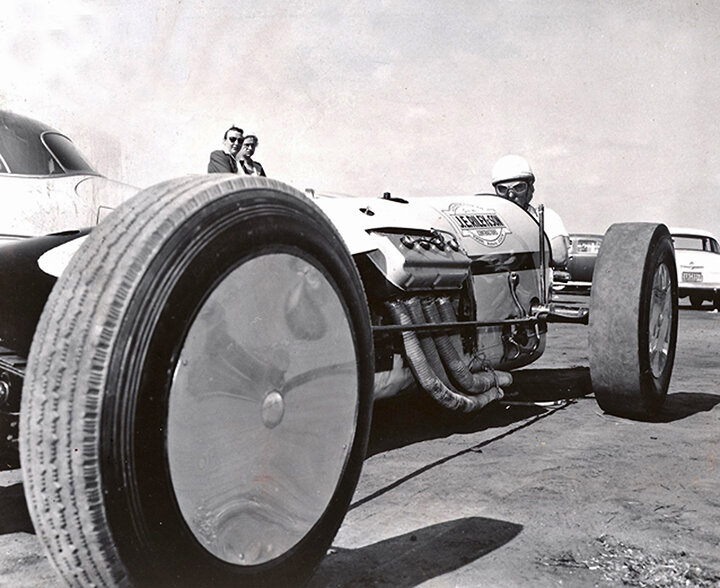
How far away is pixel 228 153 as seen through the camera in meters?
5.74

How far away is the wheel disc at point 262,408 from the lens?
1592 millimetres

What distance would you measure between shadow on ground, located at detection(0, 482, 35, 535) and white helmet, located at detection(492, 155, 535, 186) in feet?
11.2

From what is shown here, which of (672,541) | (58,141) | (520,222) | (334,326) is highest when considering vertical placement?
(58,141)

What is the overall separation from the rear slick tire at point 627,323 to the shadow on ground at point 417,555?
1.94m

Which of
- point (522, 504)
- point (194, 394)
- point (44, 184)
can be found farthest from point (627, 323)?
point (44, 184)

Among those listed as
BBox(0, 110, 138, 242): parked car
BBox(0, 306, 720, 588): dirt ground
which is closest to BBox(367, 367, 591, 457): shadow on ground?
BBox(0, 306, 720, 588): dirt ground

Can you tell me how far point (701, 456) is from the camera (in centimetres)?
374

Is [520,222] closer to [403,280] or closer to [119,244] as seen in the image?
[403,280]

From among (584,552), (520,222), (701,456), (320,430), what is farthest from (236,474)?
(520,222)

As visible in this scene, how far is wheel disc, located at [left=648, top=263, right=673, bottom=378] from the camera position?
471 cm

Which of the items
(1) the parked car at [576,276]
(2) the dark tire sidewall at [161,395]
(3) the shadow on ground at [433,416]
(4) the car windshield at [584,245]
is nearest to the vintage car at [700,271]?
(4) the car windshield at [584,245]

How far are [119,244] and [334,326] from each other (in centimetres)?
61

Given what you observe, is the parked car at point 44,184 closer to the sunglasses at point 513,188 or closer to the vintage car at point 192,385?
the vintage car at point 192,385

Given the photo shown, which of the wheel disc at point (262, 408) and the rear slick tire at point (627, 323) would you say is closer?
the wheel disc at point (262, 408)
